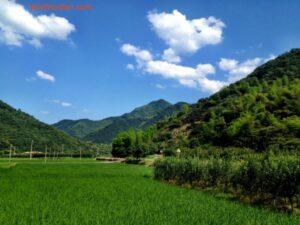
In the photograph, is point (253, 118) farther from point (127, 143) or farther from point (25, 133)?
point (25, 133)

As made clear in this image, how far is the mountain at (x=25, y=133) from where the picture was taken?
423ft

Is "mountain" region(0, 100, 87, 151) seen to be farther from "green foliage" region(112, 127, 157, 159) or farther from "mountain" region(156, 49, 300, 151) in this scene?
"mountain" region(156, 49, 300, 151)

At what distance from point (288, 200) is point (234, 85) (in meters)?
134

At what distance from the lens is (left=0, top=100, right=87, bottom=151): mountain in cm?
12902

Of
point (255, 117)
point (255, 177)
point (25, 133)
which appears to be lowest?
point (255, 177)

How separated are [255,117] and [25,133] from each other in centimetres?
7591

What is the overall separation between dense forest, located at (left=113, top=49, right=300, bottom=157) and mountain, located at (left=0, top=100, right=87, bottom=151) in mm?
31318

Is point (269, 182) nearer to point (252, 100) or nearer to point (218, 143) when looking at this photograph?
point (218, 143)

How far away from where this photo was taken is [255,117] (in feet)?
318

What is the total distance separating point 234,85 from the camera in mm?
152875

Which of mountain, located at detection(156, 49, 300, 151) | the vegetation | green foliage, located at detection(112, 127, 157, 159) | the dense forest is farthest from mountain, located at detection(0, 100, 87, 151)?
the vegetation

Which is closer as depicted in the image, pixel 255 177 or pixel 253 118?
pixel 255 177

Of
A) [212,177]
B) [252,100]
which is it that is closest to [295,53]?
[252,100]

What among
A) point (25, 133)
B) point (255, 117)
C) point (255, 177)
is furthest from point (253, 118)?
point (25, 133)
